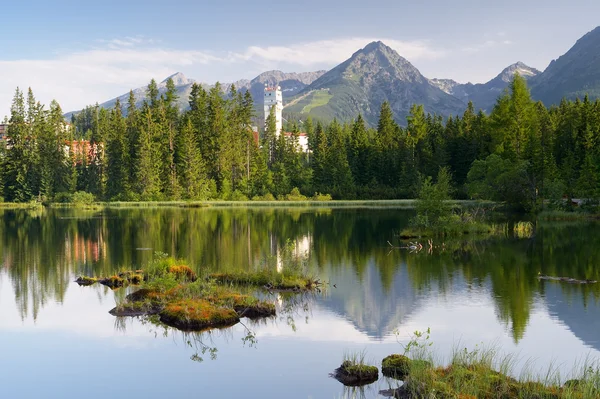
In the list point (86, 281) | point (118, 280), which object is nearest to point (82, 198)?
point (86, 281)

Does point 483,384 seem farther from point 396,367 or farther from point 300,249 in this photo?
point 300,249

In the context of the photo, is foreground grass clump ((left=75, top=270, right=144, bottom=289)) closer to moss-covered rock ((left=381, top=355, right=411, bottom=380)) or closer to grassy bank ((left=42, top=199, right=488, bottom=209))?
moss-covered rock ((left=381, top=355, right=411, bottom=380))

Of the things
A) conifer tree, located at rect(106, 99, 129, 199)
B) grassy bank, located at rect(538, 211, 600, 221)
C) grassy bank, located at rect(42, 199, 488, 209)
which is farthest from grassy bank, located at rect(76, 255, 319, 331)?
conifer tree, located at rect(106, 99, 129, 199)

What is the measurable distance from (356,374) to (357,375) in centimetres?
4

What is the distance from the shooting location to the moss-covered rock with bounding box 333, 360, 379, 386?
46.0 ft

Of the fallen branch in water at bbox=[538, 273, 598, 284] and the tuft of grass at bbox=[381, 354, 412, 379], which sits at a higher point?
the tuft of grass at bbox=[381, 354, 412, 379]

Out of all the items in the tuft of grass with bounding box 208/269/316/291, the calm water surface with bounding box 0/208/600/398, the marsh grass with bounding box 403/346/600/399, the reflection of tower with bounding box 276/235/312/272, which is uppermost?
the marsh grass with bounding box 403/346/600/399

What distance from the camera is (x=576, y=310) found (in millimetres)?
21125

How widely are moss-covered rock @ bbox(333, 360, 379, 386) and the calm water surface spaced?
317mm

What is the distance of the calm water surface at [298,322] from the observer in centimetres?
1491

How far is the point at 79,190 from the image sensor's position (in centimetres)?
10900

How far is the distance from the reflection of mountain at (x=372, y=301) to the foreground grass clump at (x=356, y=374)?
373 cm

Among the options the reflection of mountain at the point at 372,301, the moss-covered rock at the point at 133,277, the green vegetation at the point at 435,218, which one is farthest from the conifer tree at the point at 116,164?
the reflection of mountain at the point at 372,301

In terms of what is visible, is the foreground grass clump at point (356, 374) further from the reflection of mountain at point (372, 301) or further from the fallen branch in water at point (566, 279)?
the fallen branch in water at point (566, 279)
